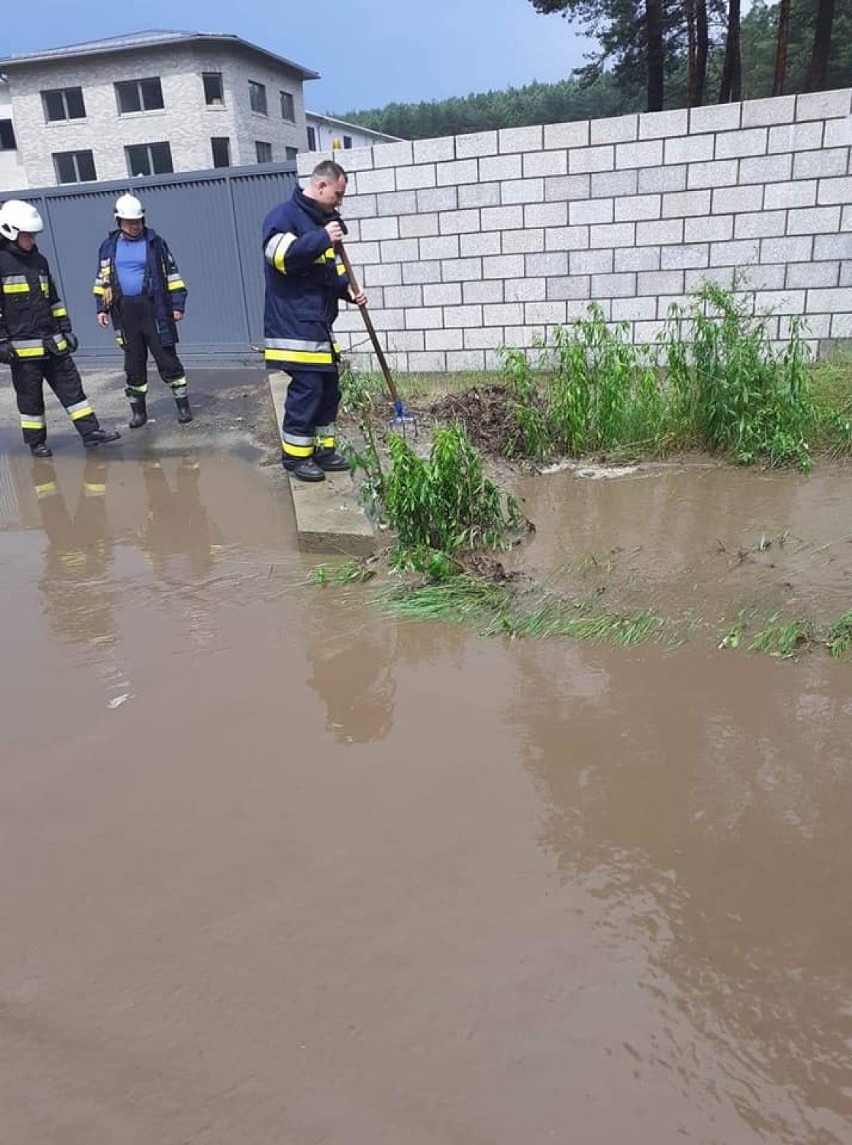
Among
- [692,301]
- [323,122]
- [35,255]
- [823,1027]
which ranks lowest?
[823,1027]

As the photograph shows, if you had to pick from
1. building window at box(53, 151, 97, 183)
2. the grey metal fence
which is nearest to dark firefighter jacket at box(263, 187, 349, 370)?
the grey metal fence

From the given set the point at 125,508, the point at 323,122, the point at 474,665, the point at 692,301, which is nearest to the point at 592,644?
the point at 474,665

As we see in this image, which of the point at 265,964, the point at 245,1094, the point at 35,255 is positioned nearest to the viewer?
the point at 245,1094

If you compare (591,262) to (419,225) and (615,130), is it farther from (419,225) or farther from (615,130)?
(419,225)

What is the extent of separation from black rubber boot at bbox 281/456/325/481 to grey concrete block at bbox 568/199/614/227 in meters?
4.06

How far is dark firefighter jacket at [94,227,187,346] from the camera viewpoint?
729 cm

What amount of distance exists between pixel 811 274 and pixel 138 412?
590 cm

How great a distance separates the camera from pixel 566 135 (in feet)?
24.9

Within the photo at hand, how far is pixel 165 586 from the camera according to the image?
4340mm

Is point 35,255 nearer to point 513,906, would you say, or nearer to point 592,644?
point 592,644

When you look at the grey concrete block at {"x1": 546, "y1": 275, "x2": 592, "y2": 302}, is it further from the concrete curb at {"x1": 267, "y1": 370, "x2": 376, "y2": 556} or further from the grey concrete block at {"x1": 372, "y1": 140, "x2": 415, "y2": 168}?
the concrete curb at {"x1": 267, "y1": 370, "x2": 376, "y2": 556}

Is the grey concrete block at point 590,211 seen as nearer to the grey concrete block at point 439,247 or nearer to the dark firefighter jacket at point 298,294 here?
the grey concrete block at point 439,247

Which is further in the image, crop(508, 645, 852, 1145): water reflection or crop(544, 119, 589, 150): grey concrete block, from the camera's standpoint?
crop(544, 119, 589, 150): grey concrete block

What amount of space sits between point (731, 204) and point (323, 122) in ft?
141
